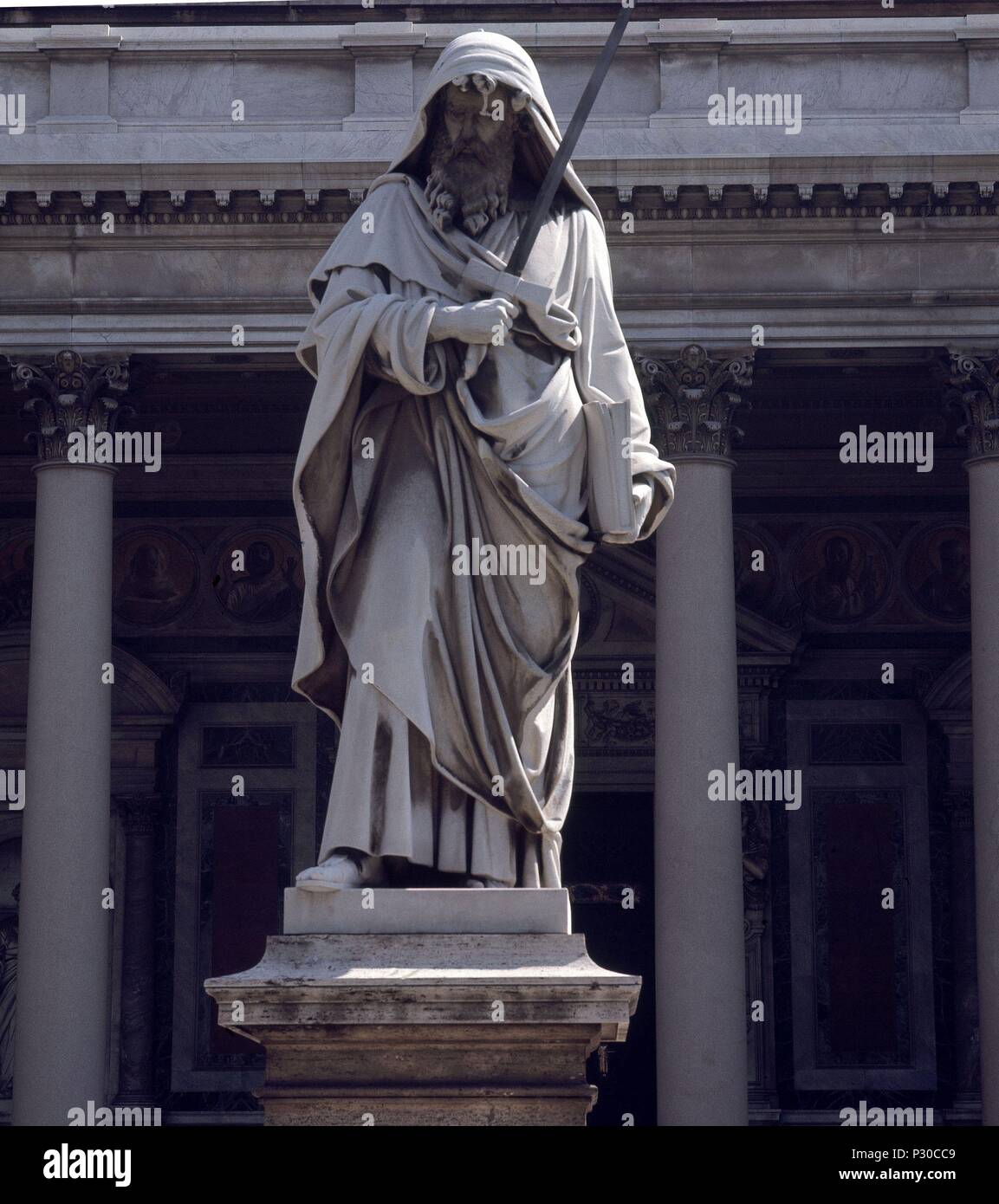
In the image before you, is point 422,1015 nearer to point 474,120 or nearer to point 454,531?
point 454,531

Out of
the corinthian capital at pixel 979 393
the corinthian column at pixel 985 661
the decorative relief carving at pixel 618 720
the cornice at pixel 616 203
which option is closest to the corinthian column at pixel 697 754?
the cornice at pixel 616 203

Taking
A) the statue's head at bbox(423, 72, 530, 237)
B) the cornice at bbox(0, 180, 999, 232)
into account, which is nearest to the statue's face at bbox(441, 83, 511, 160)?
the statue's head at bbox(423, 72, 530, 237)

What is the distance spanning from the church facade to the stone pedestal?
619 inches

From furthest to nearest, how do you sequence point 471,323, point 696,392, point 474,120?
point 696,392 < point 474,120 < point 471,323

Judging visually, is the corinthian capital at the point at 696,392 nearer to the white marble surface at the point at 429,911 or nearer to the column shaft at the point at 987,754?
the column shaft at the point at 987,754

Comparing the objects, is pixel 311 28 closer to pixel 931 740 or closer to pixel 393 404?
pixel 931 740

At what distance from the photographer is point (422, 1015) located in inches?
230

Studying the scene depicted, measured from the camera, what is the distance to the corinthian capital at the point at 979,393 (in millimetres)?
22438

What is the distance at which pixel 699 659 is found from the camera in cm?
2209

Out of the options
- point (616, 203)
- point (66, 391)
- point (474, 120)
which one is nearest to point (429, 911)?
point (474, 120)

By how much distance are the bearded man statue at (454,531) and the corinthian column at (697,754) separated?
49.5 ft

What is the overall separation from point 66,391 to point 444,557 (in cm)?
1677

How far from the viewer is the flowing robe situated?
625cm
